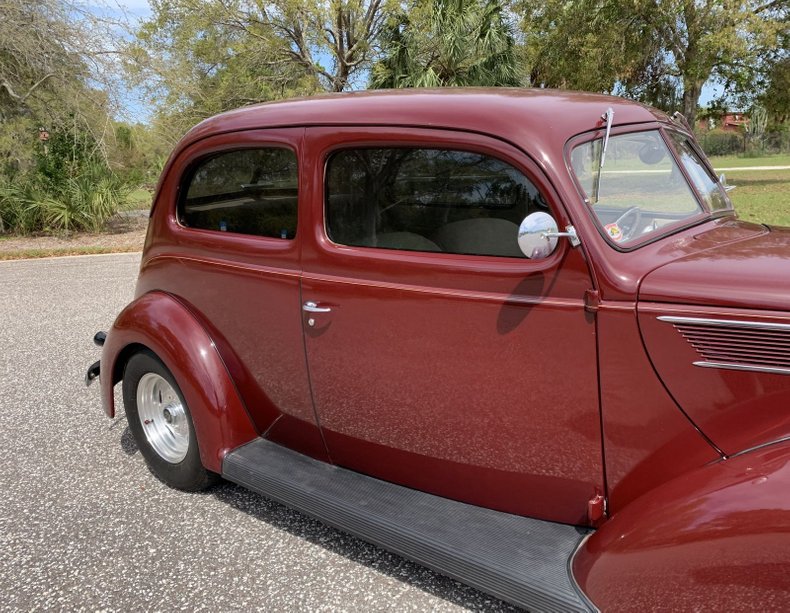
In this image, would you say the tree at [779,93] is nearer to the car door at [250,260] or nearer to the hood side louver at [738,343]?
the car door at [250,260]

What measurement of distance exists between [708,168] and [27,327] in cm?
644

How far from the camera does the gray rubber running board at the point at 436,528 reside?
1.99 m

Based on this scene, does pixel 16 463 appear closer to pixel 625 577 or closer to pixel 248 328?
pixel 248 328

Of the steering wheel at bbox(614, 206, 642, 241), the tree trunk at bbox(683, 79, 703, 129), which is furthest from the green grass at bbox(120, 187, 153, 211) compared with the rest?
the tree trunk at bbox(683, 79, 703, 129)

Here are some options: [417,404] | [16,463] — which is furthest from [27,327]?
[417,404]

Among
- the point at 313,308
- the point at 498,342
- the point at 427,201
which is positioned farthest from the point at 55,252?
the point at 498,342

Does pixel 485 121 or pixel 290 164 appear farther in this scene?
pixel 290 164

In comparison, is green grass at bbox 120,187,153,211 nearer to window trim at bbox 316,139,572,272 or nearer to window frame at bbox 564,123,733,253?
window trim at bbox 316,139,572,272

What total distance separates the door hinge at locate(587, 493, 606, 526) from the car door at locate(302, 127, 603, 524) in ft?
0.09

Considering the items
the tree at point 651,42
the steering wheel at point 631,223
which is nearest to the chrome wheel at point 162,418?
the steering wheel at point 631,223

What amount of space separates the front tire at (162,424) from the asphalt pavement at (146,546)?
13 centimetres

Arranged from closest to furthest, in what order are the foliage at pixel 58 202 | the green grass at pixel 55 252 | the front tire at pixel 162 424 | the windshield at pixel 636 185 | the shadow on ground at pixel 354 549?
the windshield at pixel 636 185 < the shadow on ground at pixel 354 549 < the front tire at pixel 162 424 < the green grass at pixel 55 252 < the foliage at pixel 58 202

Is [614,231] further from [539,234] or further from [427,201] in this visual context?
[427,201]

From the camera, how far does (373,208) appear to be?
2580mm
